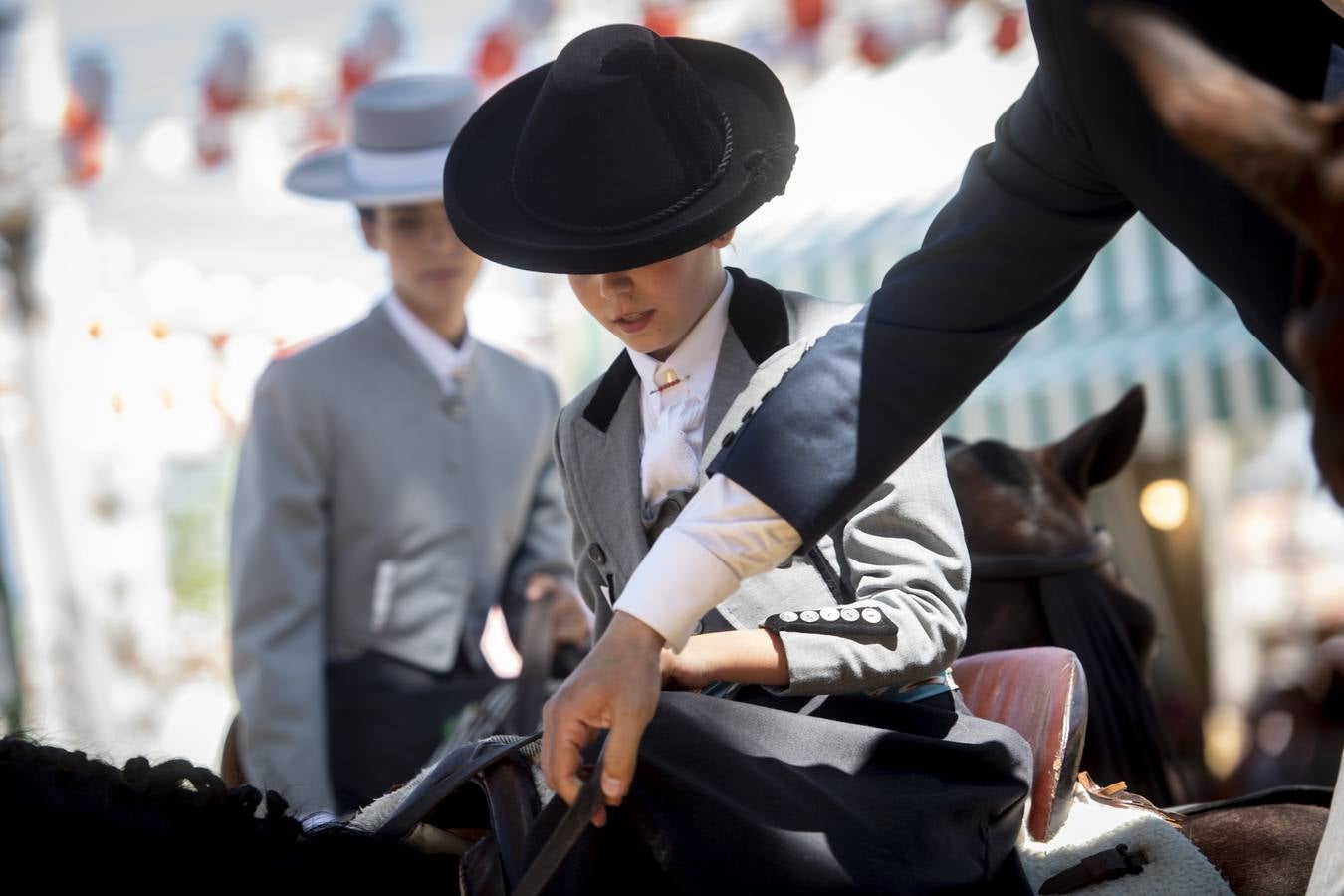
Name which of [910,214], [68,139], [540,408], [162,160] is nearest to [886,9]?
[910,214]

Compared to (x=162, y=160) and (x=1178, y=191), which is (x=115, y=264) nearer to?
(x=162, y=160)

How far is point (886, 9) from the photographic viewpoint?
7.08m

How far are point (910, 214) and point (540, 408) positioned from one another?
9.93 ft

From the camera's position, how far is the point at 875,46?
7004 mm

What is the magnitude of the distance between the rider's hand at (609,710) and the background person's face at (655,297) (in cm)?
58

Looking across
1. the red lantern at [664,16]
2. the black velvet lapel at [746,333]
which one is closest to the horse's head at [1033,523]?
the black velvet lapel at [746,333]

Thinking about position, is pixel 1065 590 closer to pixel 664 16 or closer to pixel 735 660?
pixel 735 660

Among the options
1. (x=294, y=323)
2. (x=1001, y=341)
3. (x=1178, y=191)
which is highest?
(x=1178, y=191)

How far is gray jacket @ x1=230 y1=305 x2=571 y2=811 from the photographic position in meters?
3.82

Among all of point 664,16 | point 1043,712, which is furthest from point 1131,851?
point 664,16

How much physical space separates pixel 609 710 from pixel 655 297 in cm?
68

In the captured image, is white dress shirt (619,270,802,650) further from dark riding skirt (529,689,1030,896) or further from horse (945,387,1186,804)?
horse (945,387,1186,804)

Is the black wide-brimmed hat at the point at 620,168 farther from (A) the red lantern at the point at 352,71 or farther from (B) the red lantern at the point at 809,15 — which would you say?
(A) the red lantern at the point at 352,71

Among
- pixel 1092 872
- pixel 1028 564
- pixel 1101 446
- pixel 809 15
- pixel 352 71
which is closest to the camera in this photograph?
pixel 1092 872
